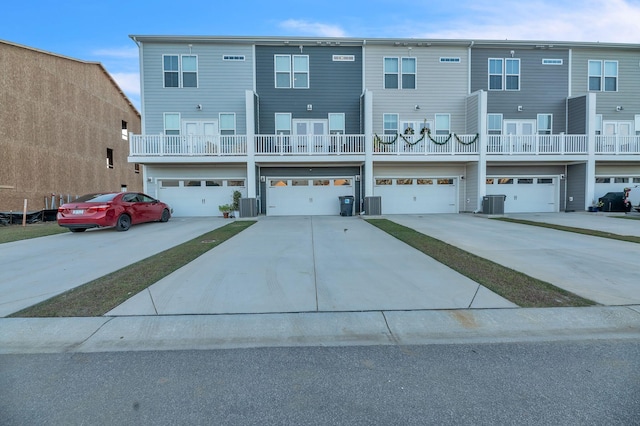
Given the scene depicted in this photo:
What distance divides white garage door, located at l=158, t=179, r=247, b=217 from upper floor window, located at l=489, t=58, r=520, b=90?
14.7 meters

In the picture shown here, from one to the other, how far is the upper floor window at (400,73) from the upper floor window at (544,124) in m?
7.29

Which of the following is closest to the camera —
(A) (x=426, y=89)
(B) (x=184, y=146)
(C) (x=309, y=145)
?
(B) (x=184, y=146)

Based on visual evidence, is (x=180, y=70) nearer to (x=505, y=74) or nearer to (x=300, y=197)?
(x=300, y=197)

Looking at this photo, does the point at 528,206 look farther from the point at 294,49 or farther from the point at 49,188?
the point at 49,188

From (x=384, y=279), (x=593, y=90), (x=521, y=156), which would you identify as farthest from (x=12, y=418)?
(x=593, y=90)

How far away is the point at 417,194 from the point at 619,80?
13003 millimetres

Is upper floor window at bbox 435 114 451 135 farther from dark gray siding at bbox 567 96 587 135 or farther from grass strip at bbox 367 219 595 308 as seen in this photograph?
grass strip at bbox 367 219 595 308

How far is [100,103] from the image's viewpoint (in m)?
25.1

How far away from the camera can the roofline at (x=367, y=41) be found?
16516 millimetres

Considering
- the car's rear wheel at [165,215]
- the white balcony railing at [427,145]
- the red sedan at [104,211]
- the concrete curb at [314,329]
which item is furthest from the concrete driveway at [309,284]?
the white balcony railing at [427,145]

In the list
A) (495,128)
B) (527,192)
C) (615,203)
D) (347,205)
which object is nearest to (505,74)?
(495,128)

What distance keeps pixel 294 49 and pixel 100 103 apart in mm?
17237

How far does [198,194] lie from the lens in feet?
57.2

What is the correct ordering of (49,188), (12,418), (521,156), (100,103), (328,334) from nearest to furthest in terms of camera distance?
1. (12,418)
2. (328,334)
3. (521,156)
4. (49,188)
5. (100,103)
